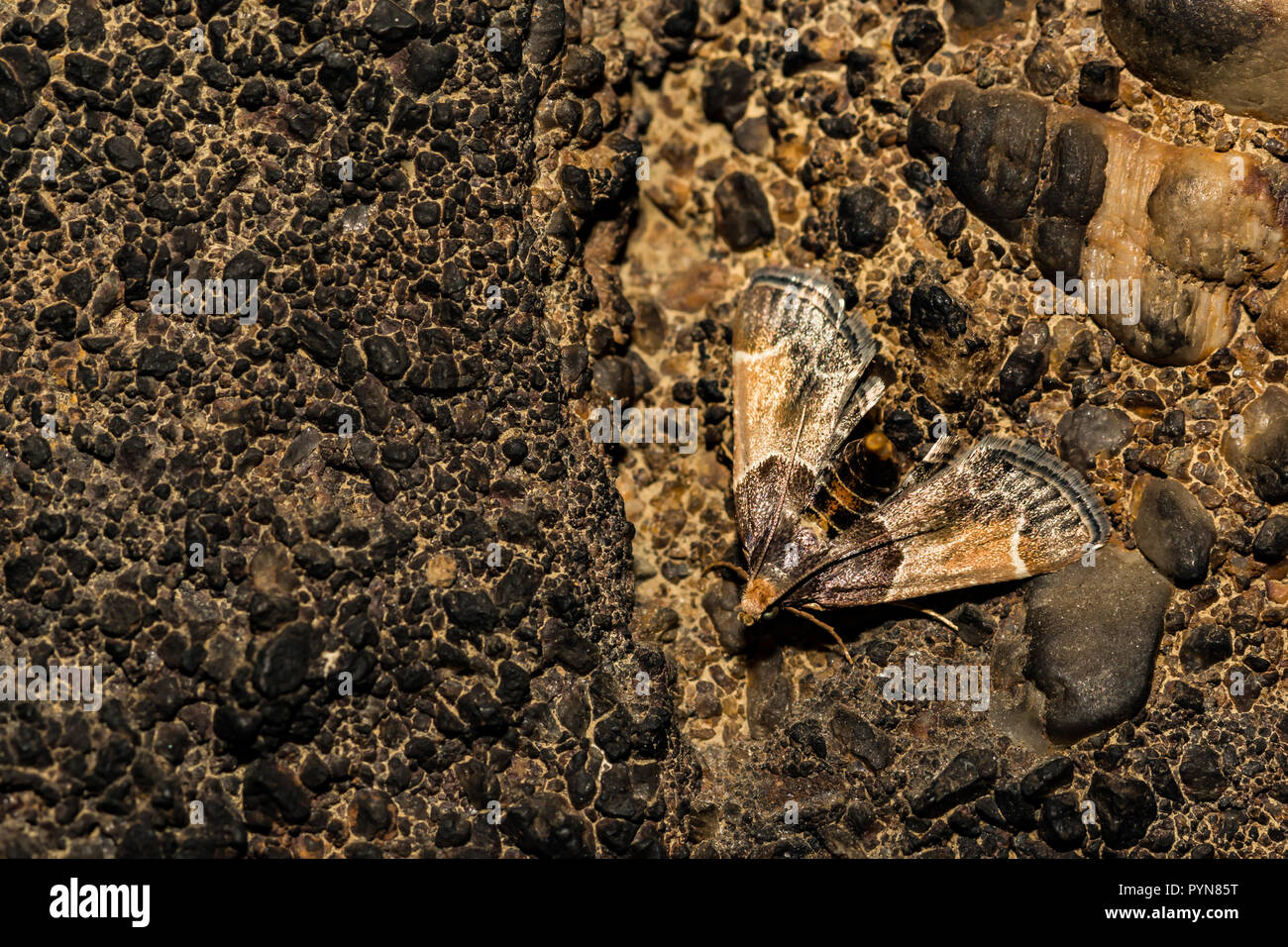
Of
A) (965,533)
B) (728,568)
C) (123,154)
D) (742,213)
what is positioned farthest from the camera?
(742,213)

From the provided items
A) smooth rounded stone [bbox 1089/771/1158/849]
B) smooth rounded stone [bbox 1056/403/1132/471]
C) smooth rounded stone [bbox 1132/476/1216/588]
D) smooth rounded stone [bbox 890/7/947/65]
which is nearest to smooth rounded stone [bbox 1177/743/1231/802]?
smooth rounded stone [bbox 1089/771/1158/849]

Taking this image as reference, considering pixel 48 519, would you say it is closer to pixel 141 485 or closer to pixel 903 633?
pixel 141 485

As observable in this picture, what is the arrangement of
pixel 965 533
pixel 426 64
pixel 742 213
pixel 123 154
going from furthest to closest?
pixel 742 213 < pixel 965 533 < pixel 426 64 < pixel 123 154

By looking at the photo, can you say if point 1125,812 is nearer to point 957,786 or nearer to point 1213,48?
point 957,786

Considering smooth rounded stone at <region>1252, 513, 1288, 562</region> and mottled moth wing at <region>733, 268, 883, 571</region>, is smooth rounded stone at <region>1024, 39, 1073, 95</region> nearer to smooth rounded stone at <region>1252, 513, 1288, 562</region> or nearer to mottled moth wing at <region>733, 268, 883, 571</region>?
mottled moth wing at <region>733, 268, 883, 571</region>

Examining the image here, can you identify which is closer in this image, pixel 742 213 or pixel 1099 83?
pixel 1099 83

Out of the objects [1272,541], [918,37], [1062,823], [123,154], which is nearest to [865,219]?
[918,37]
